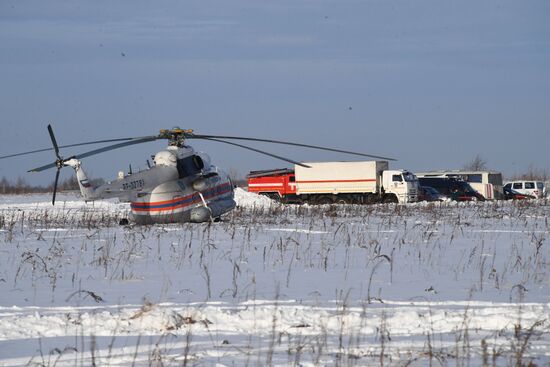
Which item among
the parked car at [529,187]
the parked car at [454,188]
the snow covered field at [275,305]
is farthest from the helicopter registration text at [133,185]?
the parked car at [529,187]

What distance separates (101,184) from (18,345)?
1498cm

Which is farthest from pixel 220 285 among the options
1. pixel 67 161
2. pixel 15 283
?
pixel 67 161

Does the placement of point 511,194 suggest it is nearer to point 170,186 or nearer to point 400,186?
point 400,186

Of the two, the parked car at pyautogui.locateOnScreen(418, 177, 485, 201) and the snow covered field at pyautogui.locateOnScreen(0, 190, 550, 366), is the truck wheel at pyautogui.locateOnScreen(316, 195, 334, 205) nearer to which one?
the parked car at pyautogui.locateOnScreen(418, 177, 485, 201)

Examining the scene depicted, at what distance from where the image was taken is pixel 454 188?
2073 inches

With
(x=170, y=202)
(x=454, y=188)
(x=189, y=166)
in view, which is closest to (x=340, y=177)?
(x=454, y=188)

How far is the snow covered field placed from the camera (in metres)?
5.79

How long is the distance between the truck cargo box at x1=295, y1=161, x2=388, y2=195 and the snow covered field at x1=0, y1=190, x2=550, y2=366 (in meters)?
35.2

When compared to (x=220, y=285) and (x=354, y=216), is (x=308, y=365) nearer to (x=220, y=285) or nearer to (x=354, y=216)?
(x=220, y=285)

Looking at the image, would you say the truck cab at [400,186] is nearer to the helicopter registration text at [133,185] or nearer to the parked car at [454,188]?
the parked car at [454,188]

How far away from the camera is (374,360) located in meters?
5.57

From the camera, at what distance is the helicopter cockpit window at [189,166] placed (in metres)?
22.6

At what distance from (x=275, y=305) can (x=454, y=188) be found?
46790mm

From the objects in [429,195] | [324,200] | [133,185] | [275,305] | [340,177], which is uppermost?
[340,177]
